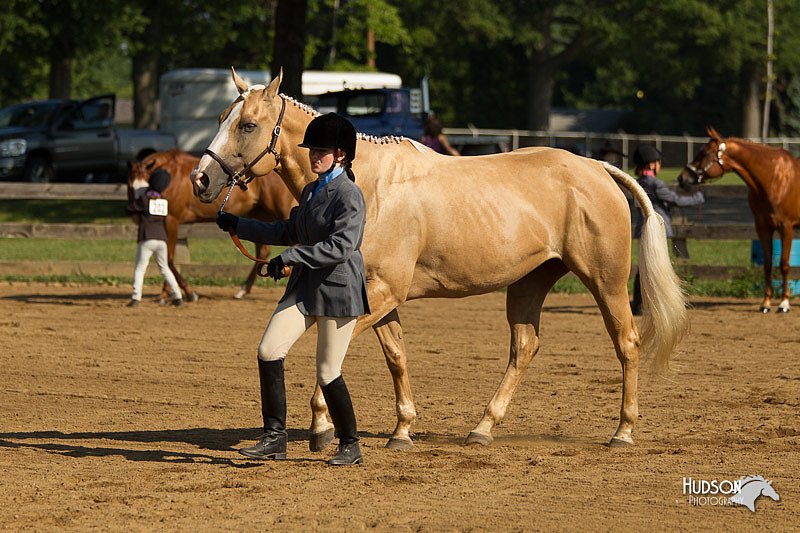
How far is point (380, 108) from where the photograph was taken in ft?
88.5

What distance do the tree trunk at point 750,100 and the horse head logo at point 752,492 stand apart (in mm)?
55494

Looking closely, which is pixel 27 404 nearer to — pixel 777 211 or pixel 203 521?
pixel 203 521

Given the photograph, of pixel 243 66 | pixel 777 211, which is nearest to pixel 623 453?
pixel 777 211

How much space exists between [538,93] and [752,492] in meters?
53.1

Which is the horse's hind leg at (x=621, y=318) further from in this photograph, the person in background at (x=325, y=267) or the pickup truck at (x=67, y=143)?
the pickup truck at (x=67, y=143)

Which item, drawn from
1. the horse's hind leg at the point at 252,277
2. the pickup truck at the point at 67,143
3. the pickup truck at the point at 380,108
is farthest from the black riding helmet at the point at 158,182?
the pickup truck at the point at 67,143

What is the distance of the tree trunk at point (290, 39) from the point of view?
24.3 metres

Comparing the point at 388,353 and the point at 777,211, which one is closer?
the point at 388,353

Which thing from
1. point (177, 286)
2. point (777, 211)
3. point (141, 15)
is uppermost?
point (141, 15)

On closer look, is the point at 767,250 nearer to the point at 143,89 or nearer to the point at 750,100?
the point at 143,89

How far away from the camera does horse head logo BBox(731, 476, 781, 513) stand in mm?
5816

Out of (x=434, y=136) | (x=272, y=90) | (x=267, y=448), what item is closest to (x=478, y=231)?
(x=272, y=90)

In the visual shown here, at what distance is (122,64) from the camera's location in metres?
129

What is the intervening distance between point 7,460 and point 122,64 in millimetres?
127622
